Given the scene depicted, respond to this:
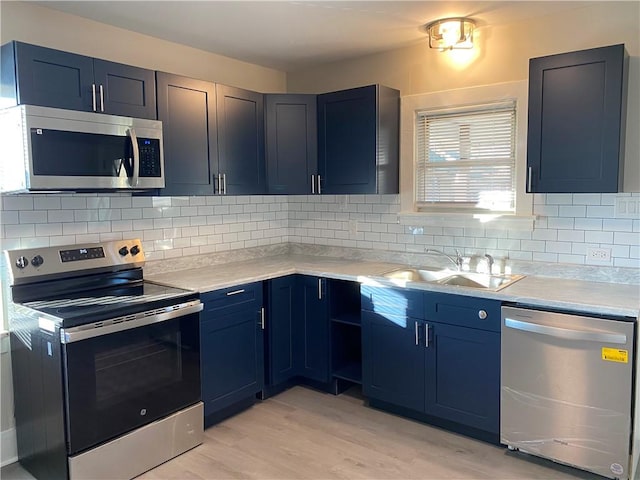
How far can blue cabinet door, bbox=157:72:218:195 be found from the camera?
3.02 meters

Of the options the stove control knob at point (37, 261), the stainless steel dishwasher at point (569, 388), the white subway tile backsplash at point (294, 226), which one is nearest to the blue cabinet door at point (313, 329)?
the white subway tile backsplash at point (294, 226)

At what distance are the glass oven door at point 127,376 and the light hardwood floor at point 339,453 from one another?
0.34 m

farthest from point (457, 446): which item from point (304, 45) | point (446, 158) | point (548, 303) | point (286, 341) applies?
point (304, 45)

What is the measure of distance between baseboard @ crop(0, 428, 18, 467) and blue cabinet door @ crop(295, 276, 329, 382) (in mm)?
1751

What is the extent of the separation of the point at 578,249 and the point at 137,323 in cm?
250

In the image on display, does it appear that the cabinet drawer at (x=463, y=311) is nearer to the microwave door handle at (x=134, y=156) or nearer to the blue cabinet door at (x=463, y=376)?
the blue cabinet door at (x=463, y=376)

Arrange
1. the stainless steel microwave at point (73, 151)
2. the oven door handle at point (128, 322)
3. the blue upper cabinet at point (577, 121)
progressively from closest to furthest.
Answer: the oven door handle at point (128, 322)
the stainless steel microwave at point (73, 151)
the blue upper cabinet at point (577, 121)

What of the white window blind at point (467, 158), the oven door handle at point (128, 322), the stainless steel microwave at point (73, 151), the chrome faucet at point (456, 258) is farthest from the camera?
the chrome faucet at point (456, 258)

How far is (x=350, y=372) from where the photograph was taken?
349 cm

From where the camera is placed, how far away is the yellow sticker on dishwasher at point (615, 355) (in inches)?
90.4

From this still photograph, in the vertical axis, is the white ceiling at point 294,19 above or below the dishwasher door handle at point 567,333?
above

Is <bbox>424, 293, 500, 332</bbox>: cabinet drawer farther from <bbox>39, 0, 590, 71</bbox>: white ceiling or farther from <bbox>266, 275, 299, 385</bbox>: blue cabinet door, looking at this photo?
<bbox>39, 0, 590, 71</bbox>: white ceiling

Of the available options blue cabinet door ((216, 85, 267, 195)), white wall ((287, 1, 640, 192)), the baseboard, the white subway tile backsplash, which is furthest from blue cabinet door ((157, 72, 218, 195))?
the baseboard

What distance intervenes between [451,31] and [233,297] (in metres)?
2.10
